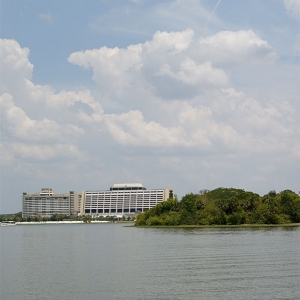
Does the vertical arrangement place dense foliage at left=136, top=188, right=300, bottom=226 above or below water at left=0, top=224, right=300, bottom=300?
above

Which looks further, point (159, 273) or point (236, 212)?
point (236, 212)

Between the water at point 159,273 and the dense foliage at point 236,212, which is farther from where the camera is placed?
the dense foliage at point 236,212

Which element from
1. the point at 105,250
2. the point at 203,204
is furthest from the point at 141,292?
the point at 203,204

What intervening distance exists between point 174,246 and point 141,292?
33581mm

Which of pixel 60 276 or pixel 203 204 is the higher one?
pixel 203 204

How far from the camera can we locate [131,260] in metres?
56.9

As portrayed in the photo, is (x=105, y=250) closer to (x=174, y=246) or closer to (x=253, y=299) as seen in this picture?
(x=174, y=246)

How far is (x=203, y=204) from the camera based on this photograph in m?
145

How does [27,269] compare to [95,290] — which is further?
[27,269]

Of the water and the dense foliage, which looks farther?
the dense foliage

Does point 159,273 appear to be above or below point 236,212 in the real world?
below

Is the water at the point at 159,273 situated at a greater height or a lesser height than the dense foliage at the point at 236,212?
lesser

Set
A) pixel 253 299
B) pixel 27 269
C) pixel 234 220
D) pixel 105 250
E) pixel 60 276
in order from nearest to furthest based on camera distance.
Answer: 1. pixel 253 299
2. pixel 60 276
3. pixel 27 269
4. pixel 105 250
5. pixel 234 220

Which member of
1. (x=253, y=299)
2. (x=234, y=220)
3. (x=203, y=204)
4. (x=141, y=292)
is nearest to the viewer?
(x=253, y=299)
